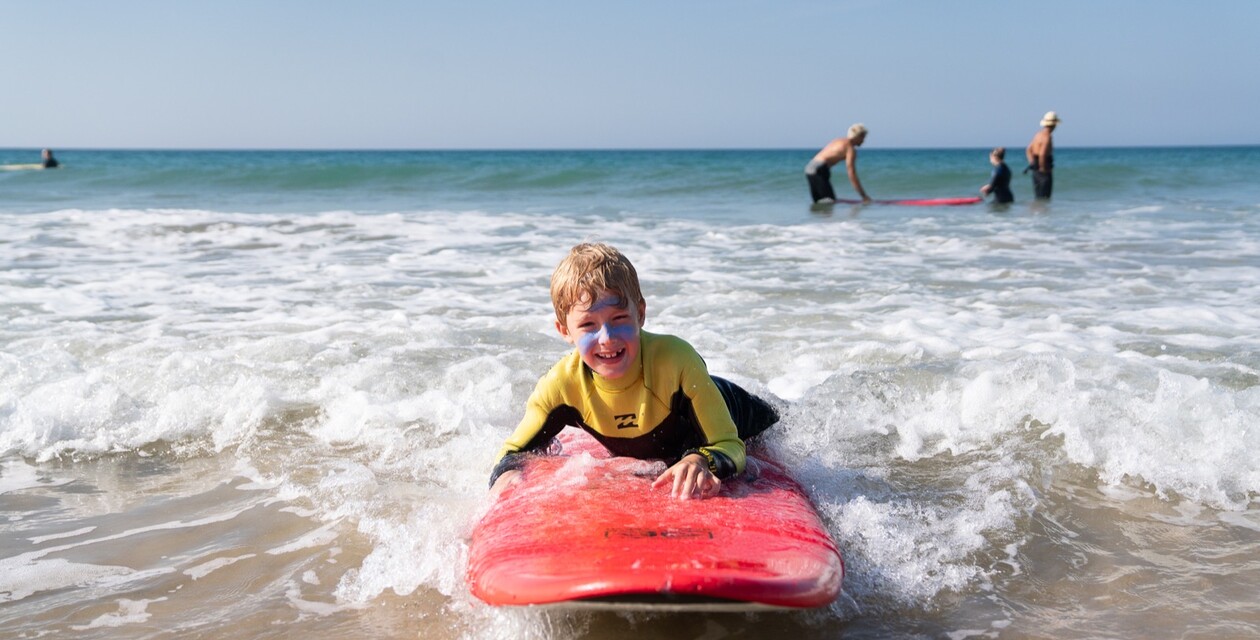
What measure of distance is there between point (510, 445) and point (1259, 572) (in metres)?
2.22

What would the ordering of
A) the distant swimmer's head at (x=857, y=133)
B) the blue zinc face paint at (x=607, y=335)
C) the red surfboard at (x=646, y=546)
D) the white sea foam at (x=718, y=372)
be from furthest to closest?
the distant swimmer's head at (x=857, y=133) < the white sea foam at (x=718, y=372) < the blue zinc face paint at (x=607, y=335) < the red surfboard at (x=646, y=546)

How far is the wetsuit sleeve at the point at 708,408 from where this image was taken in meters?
2.93

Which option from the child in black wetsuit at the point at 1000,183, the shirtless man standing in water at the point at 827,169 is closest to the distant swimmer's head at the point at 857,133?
the shirtless man standing in water at the point at 827,169

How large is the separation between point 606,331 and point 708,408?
0.41 metres

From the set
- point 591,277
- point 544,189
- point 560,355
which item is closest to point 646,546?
point 591,277

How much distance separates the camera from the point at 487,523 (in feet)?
8.90

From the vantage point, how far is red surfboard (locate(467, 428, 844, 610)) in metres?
2.15

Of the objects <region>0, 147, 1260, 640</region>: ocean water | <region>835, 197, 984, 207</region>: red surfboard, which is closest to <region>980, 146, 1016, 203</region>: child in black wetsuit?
<region>835, 197, 984, 207</region>: red surfboard

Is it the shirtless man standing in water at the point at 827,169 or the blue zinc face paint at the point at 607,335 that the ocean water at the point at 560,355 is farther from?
the shirtless man standing in water at the point at 827,169

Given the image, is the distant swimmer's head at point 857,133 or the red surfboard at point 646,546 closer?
the red surfboard at point 646,546

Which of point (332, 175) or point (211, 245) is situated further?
point (332, 175)

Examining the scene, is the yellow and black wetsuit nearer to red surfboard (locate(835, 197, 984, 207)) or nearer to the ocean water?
the ocean water

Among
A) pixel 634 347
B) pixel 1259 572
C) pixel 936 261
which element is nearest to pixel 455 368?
pixel 634 347

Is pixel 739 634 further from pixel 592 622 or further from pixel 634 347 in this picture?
pixel 634 347
